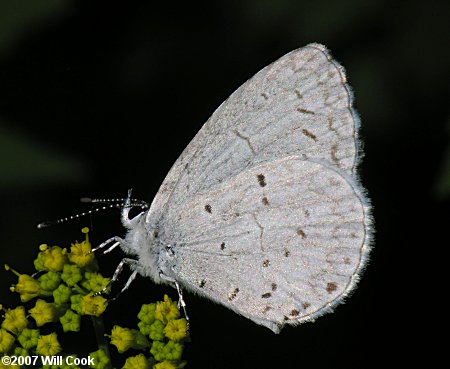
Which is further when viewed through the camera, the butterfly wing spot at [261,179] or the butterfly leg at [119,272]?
the butterfly leg at [119,272]

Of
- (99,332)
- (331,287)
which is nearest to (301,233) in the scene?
(331,287)

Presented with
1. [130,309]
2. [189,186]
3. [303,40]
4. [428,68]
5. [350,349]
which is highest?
[303,40]

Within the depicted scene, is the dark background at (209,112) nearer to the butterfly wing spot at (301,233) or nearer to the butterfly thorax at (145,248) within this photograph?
the butterfly thorax at (145,248)

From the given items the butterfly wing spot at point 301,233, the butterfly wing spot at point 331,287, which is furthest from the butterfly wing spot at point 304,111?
the butterfly wing spot at point 331,287

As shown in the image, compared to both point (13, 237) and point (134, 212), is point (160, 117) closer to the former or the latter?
point (134, 212)

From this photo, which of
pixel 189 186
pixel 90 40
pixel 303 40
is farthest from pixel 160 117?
pixel 189 186

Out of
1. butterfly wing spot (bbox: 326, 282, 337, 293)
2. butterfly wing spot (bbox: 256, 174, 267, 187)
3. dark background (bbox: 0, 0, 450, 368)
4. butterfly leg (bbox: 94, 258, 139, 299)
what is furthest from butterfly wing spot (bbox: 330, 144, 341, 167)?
dark background (bbox: 0, 0, 450, 368)

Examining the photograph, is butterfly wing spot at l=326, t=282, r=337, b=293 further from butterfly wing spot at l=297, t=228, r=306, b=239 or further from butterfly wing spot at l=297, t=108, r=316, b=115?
butterfly wing spot at l=297, t=108, r=316, b=115

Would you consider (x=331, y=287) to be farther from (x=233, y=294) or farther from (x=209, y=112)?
(x=209, y=112)
